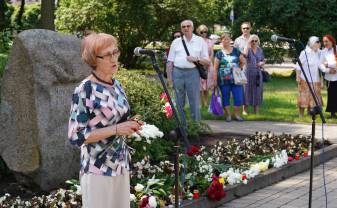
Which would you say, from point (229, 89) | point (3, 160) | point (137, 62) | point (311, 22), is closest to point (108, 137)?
point (3, 160)

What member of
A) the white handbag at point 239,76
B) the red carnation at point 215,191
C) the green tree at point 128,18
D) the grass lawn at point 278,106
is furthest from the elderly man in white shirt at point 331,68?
the green tree at point 128,18

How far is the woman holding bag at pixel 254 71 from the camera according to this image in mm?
14820

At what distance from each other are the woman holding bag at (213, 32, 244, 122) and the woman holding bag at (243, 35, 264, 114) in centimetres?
67

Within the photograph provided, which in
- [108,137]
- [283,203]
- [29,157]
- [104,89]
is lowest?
[283,203]

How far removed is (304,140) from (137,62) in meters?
17.9

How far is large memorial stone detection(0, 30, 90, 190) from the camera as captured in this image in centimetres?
737

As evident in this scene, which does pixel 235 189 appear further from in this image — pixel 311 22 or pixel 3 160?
pixel 311 22

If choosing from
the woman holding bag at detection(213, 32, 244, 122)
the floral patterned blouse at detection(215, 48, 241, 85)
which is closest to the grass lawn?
the woman holding bag at detection(213, 32, 244, 122)

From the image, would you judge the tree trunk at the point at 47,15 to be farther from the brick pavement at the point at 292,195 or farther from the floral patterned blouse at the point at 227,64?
the brick pavement at the point at 292,195

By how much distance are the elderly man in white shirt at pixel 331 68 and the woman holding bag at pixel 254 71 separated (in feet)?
4.09

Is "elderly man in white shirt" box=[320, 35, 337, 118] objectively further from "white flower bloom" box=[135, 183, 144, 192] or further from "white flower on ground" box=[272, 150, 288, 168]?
"white flower bloom" box=[135, 183, 144, 192]

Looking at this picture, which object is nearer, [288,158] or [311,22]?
[288,158]

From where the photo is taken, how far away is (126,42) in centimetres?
2750

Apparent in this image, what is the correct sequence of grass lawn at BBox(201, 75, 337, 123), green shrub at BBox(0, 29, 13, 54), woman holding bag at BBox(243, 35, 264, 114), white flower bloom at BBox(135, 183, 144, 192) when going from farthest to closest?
woman holding bag at BBox(243, 35, 264, 114) → grass lawn at BBox(201, 75, 337, 123) → green shrub at BBox(0, 29, 13, 54) → white flower bloom at BBox(135, 183, 144, 192)
